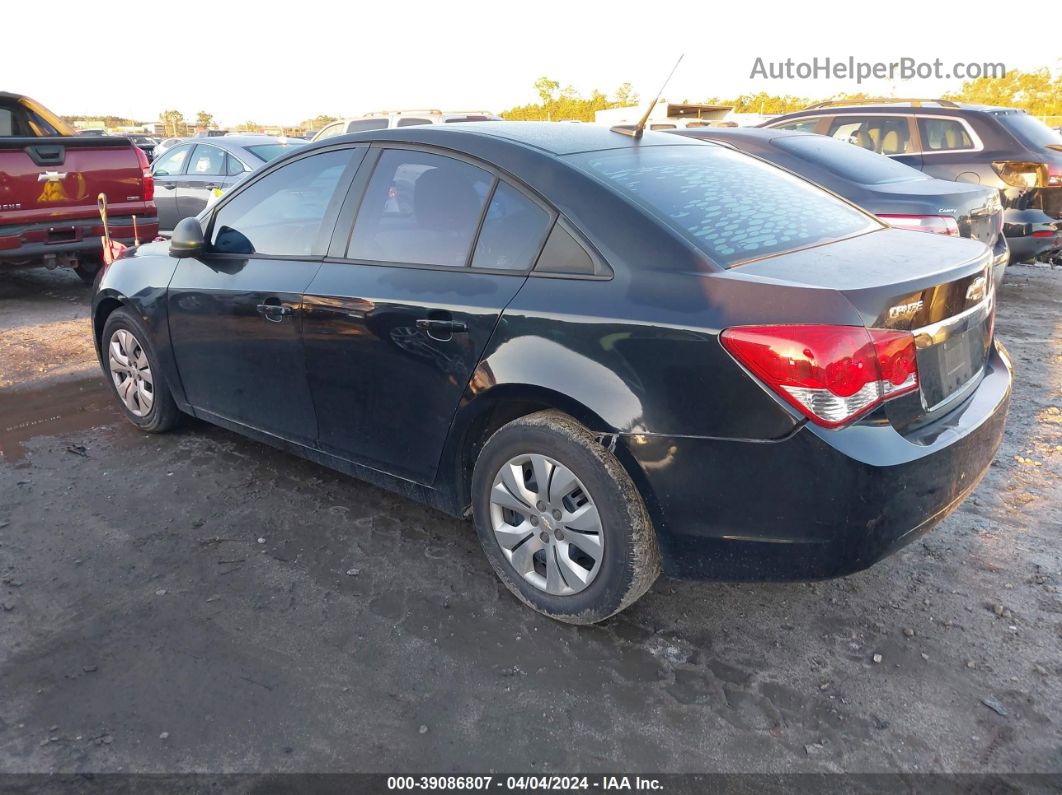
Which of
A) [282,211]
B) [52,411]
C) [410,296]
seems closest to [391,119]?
[52,411]

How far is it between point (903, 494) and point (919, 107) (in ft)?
25.3

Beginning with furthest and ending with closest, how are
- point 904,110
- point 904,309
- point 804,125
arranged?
point 804,125
point 904,110
point 904,309

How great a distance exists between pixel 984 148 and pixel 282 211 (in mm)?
7237

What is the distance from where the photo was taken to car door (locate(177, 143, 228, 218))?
11.0 meters

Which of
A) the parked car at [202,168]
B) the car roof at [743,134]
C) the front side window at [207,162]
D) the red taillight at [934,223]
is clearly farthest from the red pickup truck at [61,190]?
the red taillight at [934,223]

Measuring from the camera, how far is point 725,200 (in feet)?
10.0

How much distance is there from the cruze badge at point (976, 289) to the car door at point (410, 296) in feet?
4.62

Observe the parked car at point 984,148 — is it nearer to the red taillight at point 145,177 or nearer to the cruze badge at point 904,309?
the cruze badge at point 904,309

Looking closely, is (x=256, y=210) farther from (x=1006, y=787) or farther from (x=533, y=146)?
(x=1006, y=787)

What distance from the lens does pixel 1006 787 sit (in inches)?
88.0

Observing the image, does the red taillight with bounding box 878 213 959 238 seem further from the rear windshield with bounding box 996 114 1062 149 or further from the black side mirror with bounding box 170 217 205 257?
the black side mirror with bounding box 170 217 205 257

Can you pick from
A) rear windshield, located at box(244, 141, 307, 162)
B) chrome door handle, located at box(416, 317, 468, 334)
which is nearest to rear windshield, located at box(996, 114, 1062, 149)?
chrome door handle, located at box(416, 317, 468, 334)

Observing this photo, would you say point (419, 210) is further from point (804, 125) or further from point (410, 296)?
point (804, 125)

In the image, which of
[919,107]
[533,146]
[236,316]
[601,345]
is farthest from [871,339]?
[919,107]
